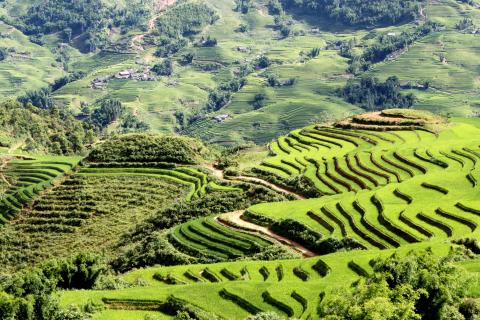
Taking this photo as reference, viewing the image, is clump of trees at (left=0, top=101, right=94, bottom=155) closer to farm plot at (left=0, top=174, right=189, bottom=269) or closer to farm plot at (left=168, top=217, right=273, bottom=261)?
farm plot at (left=0, top=174, right=189, bottom=269)

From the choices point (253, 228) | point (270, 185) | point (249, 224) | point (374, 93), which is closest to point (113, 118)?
point (374, 93)

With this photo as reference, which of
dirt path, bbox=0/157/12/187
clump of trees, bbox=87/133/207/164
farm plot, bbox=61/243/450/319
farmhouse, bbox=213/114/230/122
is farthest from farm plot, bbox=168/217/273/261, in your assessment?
farmhouse, bbox=213/114/230/122

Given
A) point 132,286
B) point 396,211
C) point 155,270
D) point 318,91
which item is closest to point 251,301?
point 132,286

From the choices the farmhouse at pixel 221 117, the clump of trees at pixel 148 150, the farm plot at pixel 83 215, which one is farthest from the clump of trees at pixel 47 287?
the farmhouse at pixel 221 117

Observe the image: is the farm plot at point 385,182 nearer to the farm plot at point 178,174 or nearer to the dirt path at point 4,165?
the farm plot at point 178,174

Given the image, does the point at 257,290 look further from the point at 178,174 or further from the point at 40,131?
the point at 40,131

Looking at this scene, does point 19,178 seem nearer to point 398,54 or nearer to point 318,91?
point 318,91
